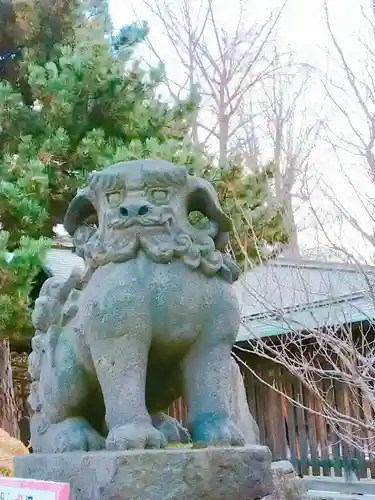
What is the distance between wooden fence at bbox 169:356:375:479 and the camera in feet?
18.3

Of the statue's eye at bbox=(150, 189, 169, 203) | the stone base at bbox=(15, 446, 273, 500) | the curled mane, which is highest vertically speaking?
the statue's eye at bbox=(150, 189, 169, 203)

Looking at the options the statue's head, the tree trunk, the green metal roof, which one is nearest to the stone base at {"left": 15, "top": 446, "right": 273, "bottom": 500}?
the statue's head

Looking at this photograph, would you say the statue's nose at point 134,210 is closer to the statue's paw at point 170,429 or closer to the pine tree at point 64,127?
the statue's paw at point 170,429

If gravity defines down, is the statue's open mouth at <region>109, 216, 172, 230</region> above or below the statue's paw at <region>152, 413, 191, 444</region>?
above

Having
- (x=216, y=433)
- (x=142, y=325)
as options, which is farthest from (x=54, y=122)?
(x=216, y=433)

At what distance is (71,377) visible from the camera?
1.91 metres

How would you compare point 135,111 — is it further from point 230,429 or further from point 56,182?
point 230,429

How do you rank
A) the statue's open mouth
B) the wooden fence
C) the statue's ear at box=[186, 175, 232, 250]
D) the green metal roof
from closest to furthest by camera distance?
the statue's open mouth, the statue's ear at box=[186, 175, 232, 250], the green metal roof, the wooden fence

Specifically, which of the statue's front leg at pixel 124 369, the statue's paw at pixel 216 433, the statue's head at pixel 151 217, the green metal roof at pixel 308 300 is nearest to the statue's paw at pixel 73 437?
the statue's front leg at pixel 124 369

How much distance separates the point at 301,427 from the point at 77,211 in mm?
4533

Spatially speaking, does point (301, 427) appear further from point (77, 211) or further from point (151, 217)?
point (151, 217)

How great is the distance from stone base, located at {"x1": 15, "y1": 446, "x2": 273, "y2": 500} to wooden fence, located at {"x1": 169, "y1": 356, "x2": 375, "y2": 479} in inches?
155

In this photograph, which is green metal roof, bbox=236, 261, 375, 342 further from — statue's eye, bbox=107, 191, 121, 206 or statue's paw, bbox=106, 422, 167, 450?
statue's paw, bbox=106, 422, 167, 450

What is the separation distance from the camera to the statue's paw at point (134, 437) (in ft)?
5.40
